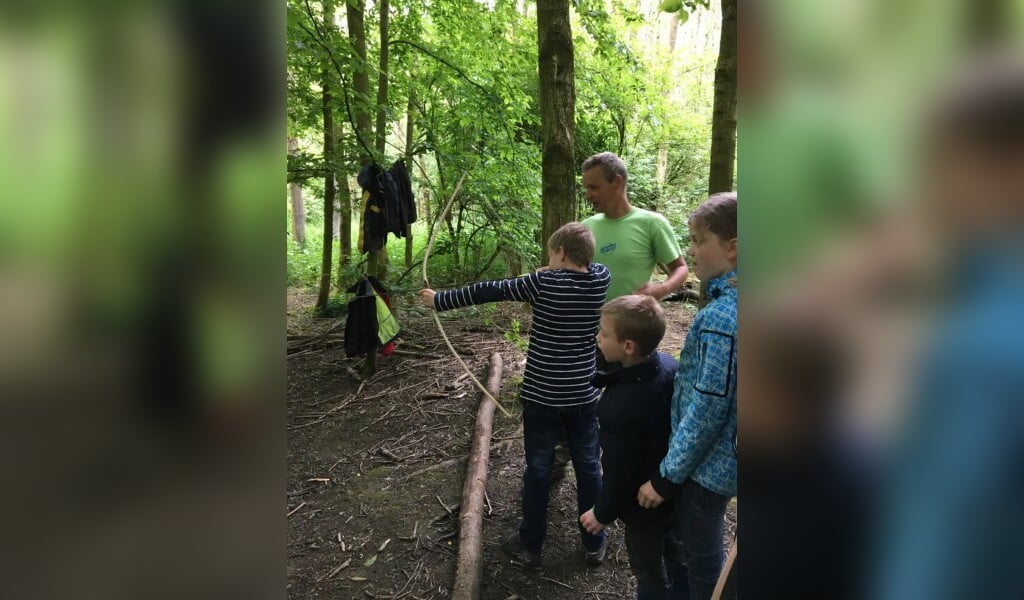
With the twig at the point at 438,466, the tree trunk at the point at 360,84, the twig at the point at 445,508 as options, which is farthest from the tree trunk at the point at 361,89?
the twig at the point at 445,508

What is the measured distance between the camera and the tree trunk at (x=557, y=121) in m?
3.96

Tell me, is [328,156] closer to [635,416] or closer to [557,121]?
[557,121]

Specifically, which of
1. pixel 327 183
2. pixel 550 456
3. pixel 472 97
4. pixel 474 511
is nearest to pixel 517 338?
pixel 474 511

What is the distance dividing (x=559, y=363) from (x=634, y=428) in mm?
782

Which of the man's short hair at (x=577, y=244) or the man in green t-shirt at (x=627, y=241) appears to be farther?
the man in green t-shirt at (x=627, y=241)

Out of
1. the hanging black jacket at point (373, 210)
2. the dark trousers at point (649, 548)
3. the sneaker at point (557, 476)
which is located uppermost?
the hanging black jacket at point (373, 210)

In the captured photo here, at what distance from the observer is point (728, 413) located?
1.73m

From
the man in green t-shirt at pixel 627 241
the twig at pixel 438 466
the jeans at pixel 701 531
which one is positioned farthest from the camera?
the twig at pixel 438 466

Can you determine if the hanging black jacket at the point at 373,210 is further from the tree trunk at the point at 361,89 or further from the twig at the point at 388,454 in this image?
the twig at the point at 388,454

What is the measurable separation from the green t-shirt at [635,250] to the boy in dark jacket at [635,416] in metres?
1.13

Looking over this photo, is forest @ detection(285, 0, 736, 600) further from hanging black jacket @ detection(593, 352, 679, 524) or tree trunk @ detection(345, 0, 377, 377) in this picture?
hanging black jacket @ detection(593, 352, 679, 524)

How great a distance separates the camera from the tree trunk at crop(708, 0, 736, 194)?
3.50 meters

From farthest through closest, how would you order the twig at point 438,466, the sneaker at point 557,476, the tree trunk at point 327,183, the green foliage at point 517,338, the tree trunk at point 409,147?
the tree trunk at point 409,147 < the tree trunk at point 327,183 < the green foliage at point 517,338 < the twig at point 438,466 < the sneaker at point 557,476

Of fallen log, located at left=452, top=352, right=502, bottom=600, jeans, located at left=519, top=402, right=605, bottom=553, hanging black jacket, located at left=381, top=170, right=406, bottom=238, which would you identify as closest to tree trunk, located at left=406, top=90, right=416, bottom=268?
hanging black jacket, located at left=381, top=170, right=406, bottom=238
